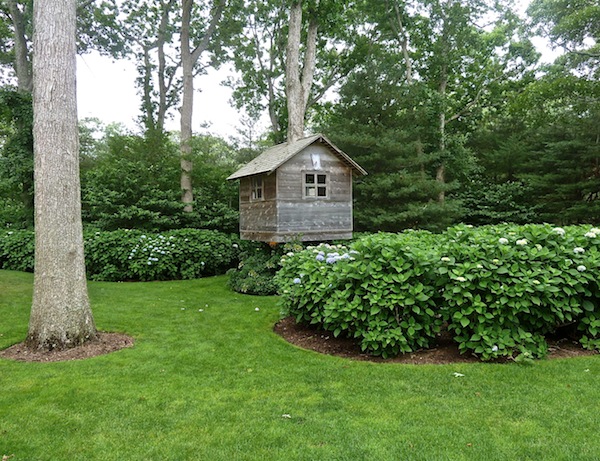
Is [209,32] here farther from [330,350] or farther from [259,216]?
[330,350]

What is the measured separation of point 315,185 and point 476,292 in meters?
5.88

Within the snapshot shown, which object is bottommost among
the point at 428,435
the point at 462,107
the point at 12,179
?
the point at 428,435

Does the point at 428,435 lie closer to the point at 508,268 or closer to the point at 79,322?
the point at 508,268

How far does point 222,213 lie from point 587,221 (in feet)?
40.1

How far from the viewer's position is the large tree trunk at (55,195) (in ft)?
15.4

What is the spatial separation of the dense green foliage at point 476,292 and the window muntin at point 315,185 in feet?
16.5

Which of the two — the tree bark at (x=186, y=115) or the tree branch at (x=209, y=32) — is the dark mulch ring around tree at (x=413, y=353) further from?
the tree branch at (x=209, y=32)

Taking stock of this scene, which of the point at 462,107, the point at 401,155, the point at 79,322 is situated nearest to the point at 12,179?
the point at 79,322

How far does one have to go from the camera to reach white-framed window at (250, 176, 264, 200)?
9.99 meters

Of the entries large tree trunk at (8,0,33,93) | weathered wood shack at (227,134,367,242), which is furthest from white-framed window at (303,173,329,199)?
large tree trunk at (8,0,33,93)

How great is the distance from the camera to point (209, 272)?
12.0 metres

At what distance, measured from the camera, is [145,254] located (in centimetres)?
1097

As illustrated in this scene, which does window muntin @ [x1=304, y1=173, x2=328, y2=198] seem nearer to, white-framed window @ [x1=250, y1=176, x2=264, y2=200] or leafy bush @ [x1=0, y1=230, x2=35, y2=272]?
white-framed window @ [x1=250, y1=176, x2=264, y2=200]

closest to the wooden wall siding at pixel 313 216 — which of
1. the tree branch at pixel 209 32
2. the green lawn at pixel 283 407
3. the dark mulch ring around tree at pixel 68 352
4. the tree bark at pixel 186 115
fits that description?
the green lawn at pixel 283 407
